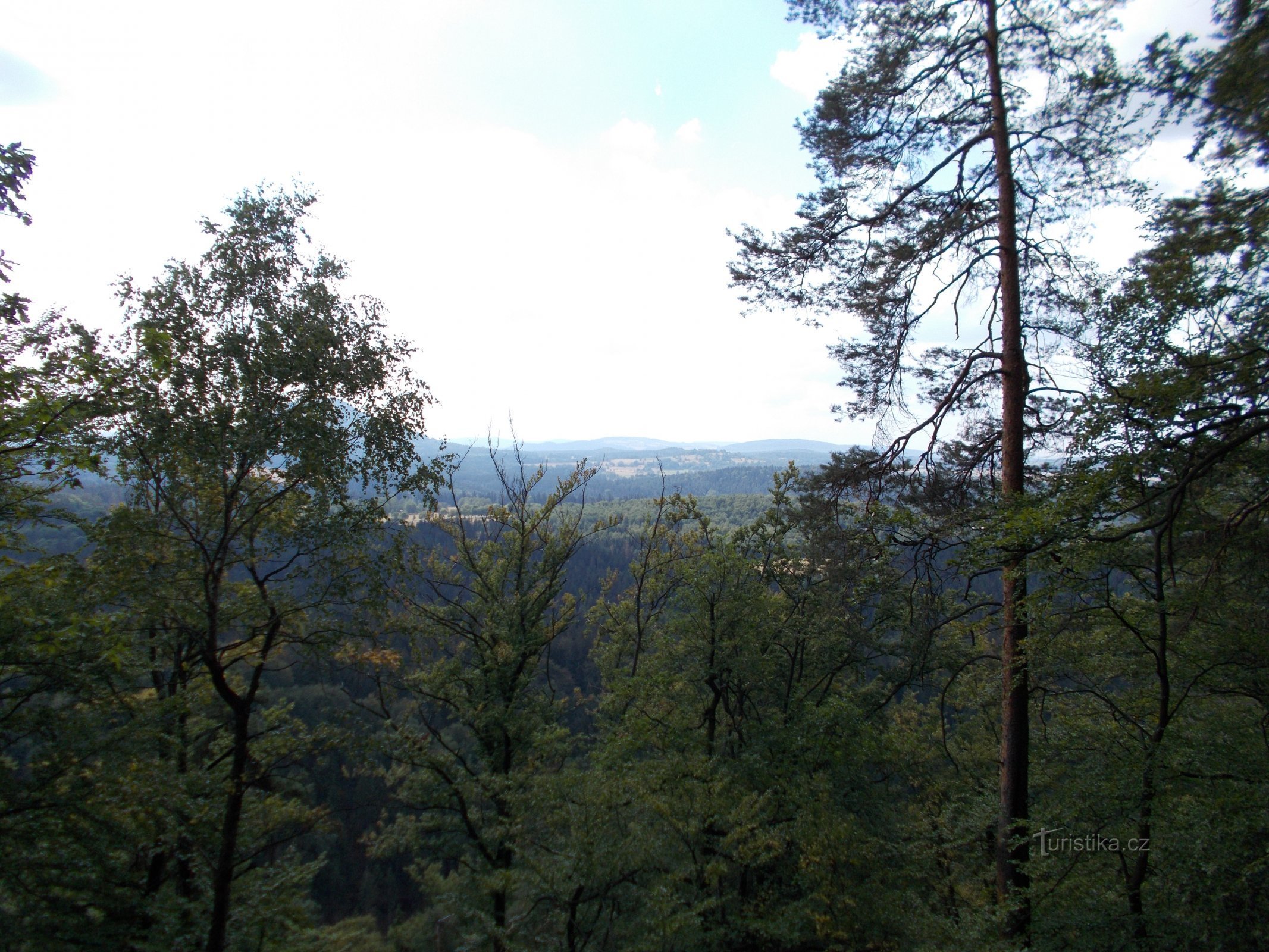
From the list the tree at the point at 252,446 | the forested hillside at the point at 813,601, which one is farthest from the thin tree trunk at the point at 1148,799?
the tree at the point at 252,446

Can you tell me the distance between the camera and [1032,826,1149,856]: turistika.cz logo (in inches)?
213

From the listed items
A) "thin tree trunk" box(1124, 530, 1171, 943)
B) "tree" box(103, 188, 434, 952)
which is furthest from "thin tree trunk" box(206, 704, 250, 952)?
"thin tree trunk" box(1124, 530, 1171, 943)

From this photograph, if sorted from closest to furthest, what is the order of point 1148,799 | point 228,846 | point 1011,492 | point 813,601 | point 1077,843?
point 1011,492 < point 1077,843 < point 1148,799 < point 228,846 < point 813,601

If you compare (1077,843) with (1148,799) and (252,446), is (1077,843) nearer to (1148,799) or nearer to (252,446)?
(1148,799)

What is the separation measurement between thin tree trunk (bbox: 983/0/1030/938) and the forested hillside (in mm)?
45

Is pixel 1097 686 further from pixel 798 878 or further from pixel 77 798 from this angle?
pixel 77 798

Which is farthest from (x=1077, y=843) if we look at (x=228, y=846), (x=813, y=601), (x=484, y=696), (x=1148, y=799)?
(x=484, y=696)

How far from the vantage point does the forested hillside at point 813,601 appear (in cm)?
450

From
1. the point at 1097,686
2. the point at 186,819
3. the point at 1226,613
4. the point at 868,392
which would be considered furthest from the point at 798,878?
the point at 186,819

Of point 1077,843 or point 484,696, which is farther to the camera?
point 484,696

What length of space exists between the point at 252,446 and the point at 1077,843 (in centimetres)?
963

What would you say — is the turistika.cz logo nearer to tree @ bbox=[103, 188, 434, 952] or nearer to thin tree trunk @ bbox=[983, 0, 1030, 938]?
thin tree trunk @ bbox=[983, 0, 1030, 938]

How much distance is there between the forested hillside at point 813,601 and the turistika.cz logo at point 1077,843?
0.14 ft

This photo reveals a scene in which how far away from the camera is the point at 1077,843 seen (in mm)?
5406
